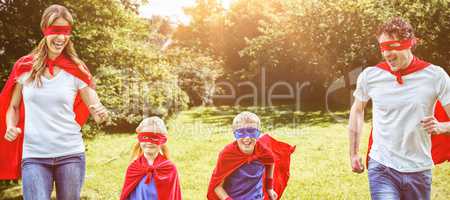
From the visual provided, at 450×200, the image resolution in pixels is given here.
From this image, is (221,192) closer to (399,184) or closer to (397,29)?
(399,184)

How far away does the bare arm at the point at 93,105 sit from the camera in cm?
448

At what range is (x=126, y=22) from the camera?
10.3 meters

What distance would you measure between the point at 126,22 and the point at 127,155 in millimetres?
5588

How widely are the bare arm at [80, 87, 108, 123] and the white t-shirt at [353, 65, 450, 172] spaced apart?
238cm

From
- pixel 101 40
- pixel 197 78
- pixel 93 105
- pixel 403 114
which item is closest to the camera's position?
pixel 403 114

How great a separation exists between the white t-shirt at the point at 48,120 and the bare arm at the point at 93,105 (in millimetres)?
206

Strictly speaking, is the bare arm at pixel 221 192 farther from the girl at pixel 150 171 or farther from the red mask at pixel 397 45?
the red mask at pixel 397 45

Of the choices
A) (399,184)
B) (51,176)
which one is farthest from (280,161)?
(51,176)

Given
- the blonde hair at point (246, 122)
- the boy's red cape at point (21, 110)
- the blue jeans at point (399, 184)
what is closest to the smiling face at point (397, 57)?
the blue jeans at point (399, 184)

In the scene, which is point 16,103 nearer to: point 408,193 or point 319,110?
point 408,193

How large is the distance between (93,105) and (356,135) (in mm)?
2362

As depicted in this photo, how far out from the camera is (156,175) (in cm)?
526

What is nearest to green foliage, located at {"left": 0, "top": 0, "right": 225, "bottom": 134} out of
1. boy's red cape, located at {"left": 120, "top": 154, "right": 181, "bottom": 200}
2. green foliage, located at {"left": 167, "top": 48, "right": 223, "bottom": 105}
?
boy's red cape, located at {"left": 120, "top": 154, "right": 181, "bottom": 200}

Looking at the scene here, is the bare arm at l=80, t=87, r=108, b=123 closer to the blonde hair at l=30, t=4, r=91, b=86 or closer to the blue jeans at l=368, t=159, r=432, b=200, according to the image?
the blonde hair at l=30, t=4, r=91, b=86
